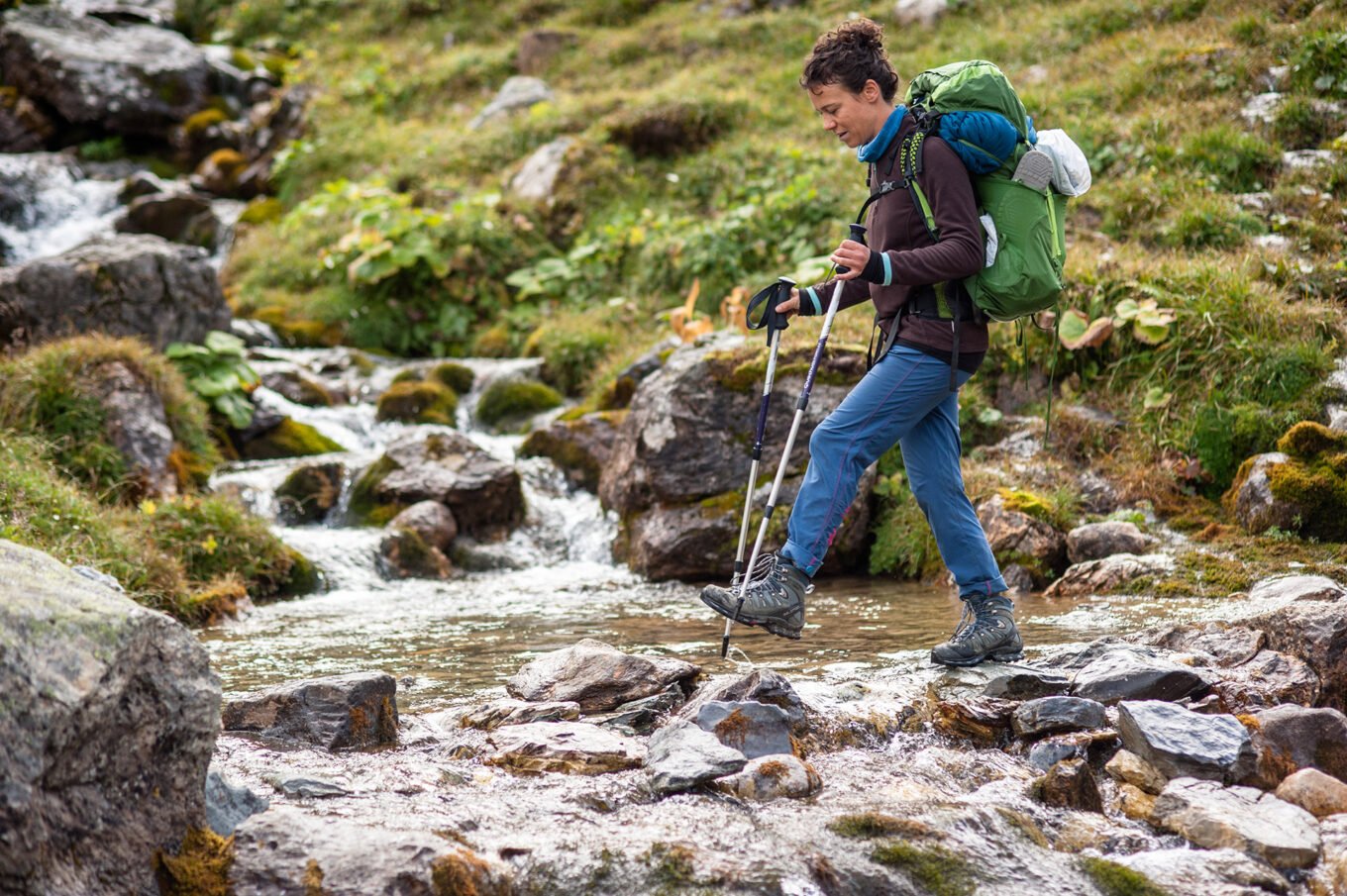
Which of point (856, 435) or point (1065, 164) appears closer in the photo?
point (1065, 164)

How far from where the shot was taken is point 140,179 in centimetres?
2155

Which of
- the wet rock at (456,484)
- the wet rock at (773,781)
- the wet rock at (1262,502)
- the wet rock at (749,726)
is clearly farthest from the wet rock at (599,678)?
the wet rock at (456,484)

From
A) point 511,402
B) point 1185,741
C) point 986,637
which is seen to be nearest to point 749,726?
point 986,637

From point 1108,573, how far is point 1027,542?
0.71m

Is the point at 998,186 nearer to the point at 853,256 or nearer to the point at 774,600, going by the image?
the point at 853,256

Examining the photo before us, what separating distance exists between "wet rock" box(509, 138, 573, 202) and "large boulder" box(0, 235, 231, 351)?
24.2ft

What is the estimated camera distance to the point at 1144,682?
4.56 meters

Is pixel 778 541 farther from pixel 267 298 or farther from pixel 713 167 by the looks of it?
pixel 267 298

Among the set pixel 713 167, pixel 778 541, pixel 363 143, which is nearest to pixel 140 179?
pixel 363 143

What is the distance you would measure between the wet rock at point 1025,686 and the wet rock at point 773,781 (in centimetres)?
118

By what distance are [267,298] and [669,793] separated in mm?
16479

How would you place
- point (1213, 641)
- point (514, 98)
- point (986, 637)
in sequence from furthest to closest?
point (514, 98) → point (1213, 641) → point (986, 637)

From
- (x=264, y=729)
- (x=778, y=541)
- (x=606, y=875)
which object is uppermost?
(x=606, y=875)

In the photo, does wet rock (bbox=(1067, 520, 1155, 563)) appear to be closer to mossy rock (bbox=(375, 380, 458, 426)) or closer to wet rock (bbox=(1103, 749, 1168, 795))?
wet rock (bbox=(1103, 749, 1168, 795))
